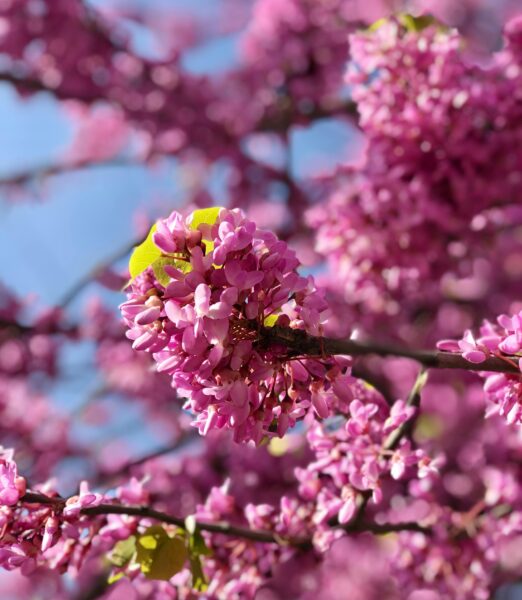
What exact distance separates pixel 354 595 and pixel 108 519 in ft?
13.4

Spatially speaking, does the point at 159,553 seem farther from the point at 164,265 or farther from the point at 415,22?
the point at 415,22

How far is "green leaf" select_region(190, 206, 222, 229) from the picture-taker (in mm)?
1303

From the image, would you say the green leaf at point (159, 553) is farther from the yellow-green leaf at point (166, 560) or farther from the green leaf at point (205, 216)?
the green leaf at point (205, 216)

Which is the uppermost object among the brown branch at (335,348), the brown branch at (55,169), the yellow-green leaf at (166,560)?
the brown branch at (335,348)

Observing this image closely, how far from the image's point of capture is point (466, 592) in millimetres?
2180

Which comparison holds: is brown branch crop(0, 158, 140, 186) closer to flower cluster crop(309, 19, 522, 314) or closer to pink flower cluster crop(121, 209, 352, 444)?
flower cluster crop(309, 19, 522, 314)

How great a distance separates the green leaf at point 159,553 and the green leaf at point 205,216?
767 mm

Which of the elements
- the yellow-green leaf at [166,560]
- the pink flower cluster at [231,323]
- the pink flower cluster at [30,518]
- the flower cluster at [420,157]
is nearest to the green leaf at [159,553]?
the yellow-green leaf at [166,560]

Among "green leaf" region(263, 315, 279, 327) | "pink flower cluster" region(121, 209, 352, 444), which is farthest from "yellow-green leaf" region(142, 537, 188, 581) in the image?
"green leaf" region(263, 315, 279, 327)

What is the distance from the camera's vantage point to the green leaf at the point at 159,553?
1.60 m

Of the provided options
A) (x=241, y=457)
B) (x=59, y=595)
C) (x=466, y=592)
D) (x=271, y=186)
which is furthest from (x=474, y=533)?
(x=271, y=186)

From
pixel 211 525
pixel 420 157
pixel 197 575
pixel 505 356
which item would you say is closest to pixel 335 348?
pixel 505 356

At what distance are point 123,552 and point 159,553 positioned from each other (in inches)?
3.9

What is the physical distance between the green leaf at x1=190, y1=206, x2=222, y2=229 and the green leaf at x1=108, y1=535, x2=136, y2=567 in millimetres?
823
